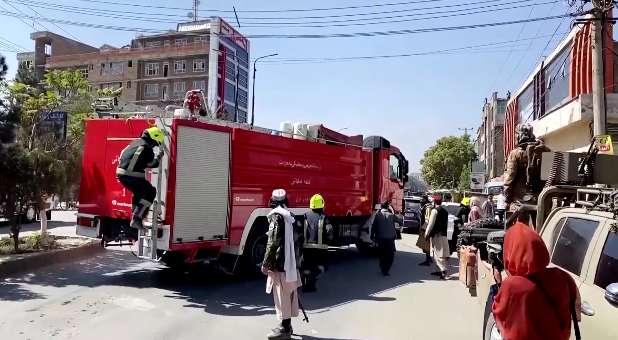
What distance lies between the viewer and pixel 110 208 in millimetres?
8828

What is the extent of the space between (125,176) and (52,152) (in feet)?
11.8

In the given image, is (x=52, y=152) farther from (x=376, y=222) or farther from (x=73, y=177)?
(x=376, y=222)

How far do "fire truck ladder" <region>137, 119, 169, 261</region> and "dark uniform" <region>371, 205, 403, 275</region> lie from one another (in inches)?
192

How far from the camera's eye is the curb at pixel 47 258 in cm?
926

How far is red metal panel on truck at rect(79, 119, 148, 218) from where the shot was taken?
873 centimetres

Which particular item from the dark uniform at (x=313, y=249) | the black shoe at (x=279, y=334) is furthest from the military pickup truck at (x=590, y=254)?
the dark uniform at (x=313, y=249)

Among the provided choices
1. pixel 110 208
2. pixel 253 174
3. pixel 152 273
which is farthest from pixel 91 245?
pixel 253 174

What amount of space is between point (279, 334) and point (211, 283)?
138 inches

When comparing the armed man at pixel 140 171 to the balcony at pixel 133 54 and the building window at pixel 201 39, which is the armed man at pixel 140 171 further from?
the building window at pixel 201 39

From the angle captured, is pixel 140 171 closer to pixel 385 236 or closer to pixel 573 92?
pixel 385 236

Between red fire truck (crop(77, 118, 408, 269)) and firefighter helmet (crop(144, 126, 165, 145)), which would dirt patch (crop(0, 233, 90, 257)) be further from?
firefighter helmet (crop(144, 126, 165, 145))

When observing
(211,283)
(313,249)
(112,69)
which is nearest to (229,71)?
(112,69)

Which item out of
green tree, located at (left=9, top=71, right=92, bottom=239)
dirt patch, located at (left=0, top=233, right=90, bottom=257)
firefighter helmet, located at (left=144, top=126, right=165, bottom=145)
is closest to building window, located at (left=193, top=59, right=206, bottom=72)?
green tree, located at (left=9, top=71, right=92, bottom=239)

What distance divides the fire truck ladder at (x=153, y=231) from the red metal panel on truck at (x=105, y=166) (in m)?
0.88
